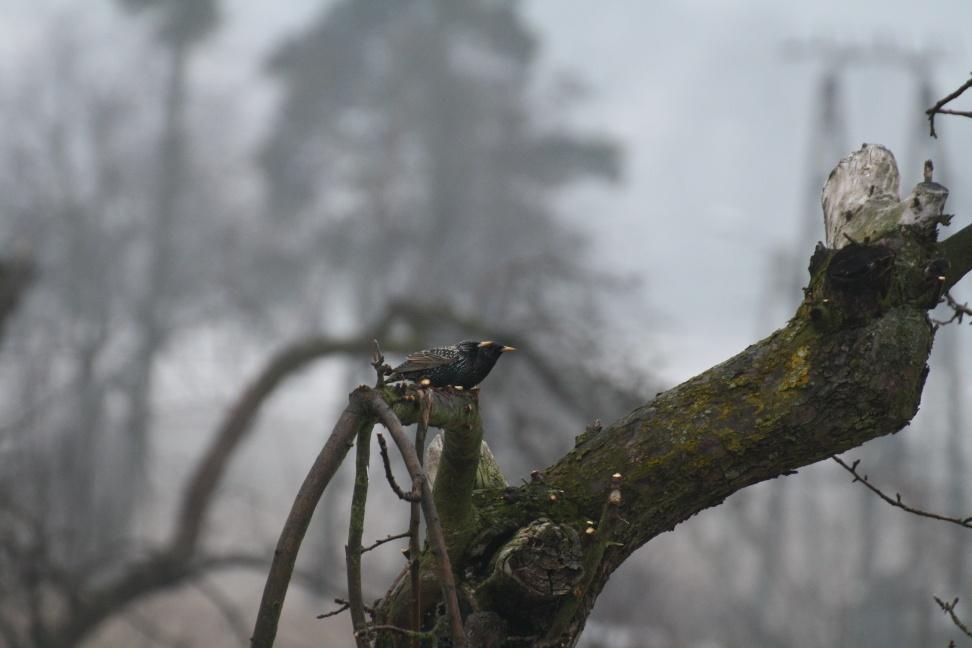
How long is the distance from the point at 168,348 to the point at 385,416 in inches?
786

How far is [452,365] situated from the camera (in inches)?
80.7

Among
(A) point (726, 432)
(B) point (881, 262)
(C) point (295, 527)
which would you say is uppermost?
(B) point (881, 262)

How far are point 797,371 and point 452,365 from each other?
2.08ft

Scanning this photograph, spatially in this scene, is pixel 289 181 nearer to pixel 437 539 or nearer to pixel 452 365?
pixel 452 365

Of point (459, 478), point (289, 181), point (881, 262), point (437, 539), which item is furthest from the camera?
point (289, 181)

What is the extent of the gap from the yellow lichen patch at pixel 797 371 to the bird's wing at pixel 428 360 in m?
0.63

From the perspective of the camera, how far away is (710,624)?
13.9 m

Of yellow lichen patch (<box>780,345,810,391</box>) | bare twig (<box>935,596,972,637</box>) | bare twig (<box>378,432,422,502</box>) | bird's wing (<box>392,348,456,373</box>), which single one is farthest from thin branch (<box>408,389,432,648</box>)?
bare twig (<box>935,596,972,637</box>)

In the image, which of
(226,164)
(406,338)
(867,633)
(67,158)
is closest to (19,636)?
(406,338)

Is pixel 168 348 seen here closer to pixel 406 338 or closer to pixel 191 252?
pixel 191 252

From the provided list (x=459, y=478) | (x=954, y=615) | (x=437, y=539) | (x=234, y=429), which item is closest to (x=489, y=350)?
(x=459, y=478)

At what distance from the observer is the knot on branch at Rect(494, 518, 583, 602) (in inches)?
73.2

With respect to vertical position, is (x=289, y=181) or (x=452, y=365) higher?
(x=289, y=181)

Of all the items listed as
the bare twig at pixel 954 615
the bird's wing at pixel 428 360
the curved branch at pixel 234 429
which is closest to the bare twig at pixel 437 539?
the bird's wing at pixel 428 360
